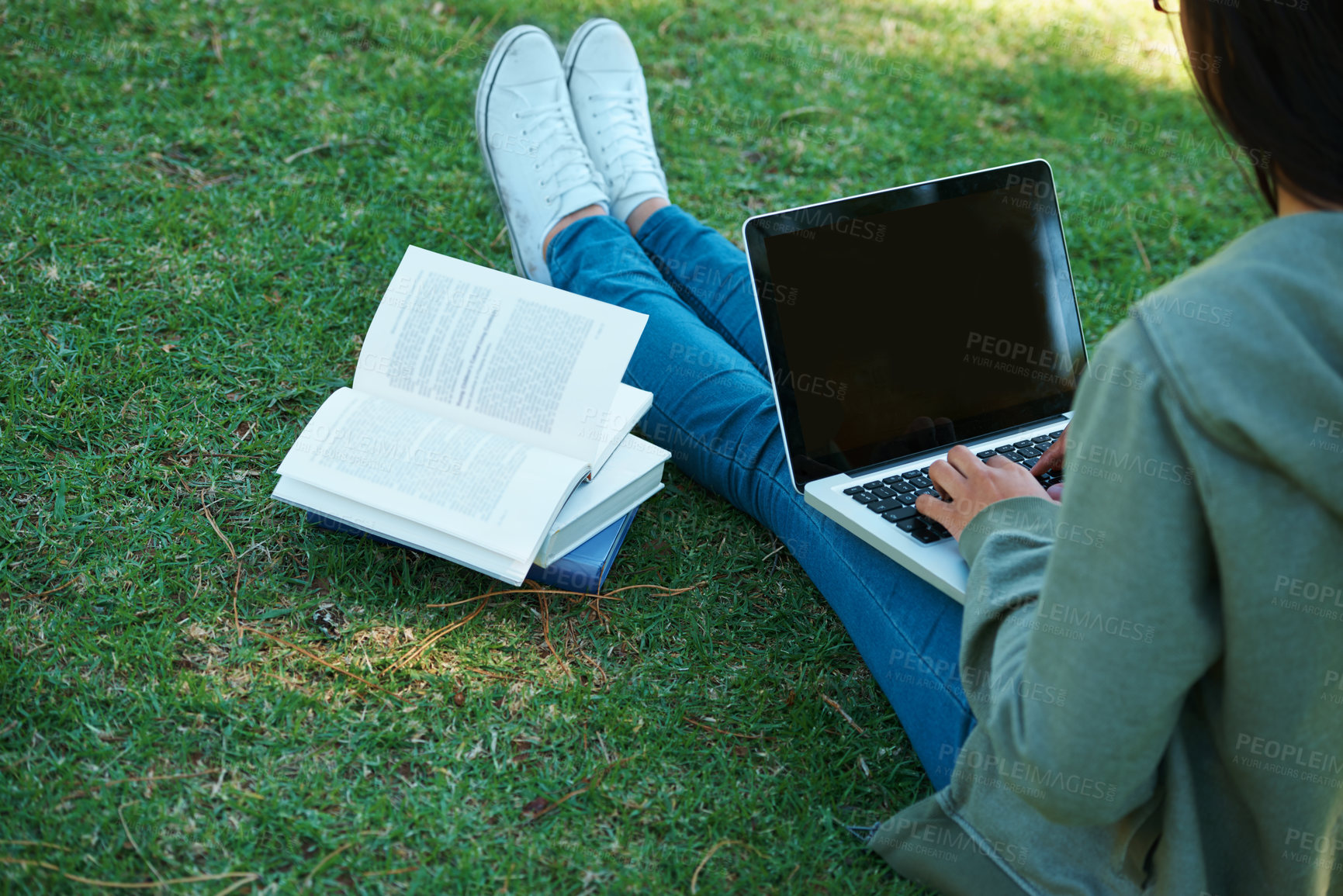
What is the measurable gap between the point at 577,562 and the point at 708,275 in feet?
2.40

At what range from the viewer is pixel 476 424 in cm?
155

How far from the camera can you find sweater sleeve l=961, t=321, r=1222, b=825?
82cm

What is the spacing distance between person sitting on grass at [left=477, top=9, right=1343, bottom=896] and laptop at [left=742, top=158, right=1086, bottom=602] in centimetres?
13

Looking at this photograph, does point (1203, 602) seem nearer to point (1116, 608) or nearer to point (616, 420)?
point (1116, 608)

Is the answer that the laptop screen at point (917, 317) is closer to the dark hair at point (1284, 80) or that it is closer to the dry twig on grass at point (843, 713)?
the dry twig on grass at point (843, 713)

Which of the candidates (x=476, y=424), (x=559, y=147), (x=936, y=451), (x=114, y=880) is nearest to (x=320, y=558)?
(x=476, y=424)

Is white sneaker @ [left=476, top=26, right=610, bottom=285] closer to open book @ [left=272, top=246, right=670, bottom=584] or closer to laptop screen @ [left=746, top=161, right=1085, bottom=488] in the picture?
open book @ [left=272, top=246, right=670, bottom=584]

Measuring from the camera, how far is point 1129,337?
832mm

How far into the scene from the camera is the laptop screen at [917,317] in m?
1.45

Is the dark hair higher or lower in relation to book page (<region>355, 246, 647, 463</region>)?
higher

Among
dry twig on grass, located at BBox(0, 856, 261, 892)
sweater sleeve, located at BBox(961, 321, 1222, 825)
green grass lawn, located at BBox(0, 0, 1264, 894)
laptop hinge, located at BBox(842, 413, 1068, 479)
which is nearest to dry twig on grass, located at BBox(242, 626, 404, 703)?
green grass lawn, located at BBox(0, 0, 1264, 894)

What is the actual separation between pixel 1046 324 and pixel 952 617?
23.1 inches

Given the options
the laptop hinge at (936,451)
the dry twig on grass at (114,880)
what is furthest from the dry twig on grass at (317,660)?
the laptop hinge at (936,451)

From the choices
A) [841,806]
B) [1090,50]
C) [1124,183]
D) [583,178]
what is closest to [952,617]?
[841,806]
